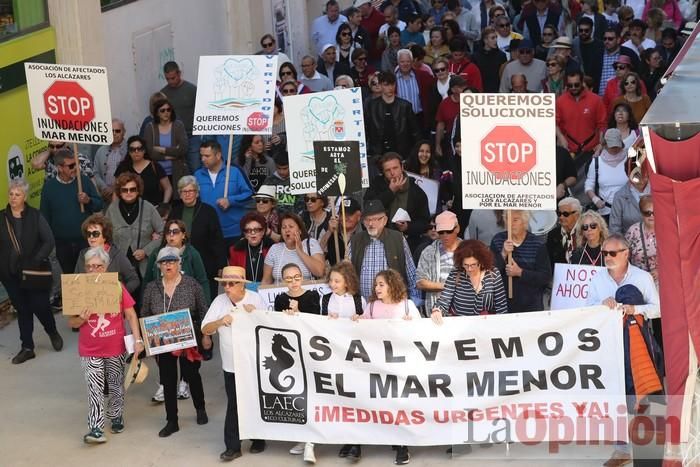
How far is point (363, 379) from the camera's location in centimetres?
1139

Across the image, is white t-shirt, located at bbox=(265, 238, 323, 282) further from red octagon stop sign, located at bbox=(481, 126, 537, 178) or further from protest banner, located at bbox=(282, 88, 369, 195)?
red octagon stop sign, located at bbox=(481, 126, 537, 178)

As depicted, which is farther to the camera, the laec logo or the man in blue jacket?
the man in blue jacket

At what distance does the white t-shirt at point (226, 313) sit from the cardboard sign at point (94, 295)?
776mm

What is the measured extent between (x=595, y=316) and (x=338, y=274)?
2037 mm

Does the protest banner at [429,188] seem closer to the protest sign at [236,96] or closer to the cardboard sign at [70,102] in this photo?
the protest sign at [236,96]

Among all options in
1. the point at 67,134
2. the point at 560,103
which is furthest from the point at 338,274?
the point at 560,103

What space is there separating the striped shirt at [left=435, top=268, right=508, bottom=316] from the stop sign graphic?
3.89 metres

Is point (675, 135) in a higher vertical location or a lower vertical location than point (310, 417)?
higher

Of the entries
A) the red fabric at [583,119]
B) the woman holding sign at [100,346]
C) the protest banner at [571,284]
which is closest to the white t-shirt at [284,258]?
the woman holding sign at [100,346]

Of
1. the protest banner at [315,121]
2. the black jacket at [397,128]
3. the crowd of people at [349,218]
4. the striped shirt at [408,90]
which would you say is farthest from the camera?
the striped shirt at [408,90]

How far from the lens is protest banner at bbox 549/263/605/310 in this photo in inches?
468

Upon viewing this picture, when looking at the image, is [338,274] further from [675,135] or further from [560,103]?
[560,103]

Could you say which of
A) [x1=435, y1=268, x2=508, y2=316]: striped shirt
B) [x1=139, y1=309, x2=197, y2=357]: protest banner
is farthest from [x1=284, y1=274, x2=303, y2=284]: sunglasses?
[x1=435, y1=268, x2=508, y2=316]: striped shirt

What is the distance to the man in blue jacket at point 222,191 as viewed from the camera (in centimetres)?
1484
